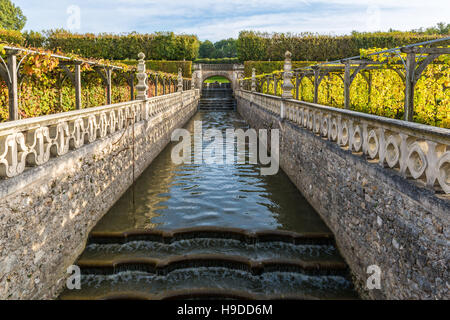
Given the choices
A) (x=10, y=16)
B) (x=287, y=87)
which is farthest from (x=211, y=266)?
(x=10, y=16)

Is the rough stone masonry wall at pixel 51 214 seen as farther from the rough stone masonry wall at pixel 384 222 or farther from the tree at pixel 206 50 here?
the tree at pixel 206 50

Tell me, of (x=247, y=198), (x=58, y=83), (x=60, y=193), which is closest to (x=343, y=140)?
(x=247, y=198)

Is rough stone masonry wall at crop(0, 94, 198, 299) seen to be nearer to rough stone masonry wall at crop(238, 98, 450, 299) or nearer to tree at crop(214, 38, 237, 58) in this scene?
rough stone masonry wall at crop(238, 98, 450, 299)

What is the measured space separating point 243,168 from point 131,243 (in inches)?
295

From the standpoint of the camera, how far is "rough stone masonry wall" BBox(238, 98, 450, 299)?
430cm

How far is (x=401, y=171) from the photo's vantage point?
17.1 feet

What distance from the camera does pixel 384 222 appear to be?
559 cm

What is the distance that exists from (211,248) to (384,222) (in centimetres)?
356

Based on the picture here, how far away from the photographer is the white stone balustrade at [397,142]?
14.5 ft

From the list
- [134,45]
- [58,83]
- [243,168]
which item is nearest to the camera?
[58,83]
